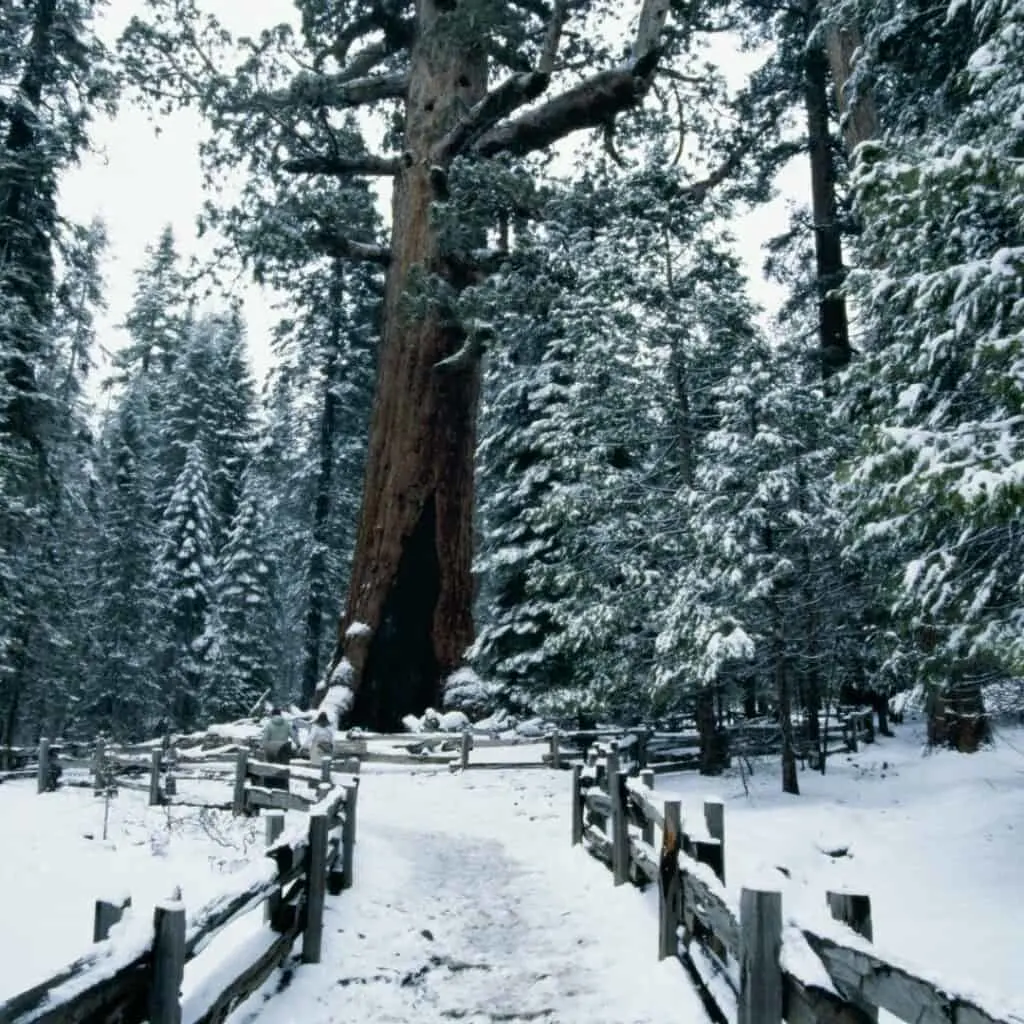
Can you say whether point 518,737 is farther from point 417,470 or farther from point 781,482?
point 781,482

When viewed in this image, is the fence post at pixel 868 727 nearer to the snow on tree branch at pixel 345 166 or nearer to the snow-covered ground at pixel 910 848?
the snow-covered ground at pixel 910 848

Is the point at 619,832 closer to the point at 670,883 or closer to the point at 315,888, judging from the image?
the point at 670,883

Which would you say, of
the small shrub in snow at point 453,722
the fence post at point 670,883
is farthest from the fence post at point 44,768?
the fence post at point 670,883

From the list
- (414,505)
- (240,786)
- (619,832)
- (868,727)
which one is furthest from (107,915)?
(868,727)

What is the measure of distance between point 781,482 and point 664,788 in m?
5.54

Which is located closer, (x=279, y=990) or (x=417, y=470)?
(x=279, y=990)

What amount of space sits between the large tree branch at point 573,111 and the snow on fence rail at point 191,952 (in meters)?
15.6

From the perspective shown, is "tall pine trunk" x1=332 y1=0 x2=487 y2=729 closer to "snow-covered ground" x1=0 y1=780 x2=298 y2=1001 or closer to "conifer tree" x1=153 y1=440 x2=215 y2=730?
"snow-covered ground" x1=0 y1=780 x2=298 y2=1001

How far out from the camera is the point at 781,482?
1208 centimetres

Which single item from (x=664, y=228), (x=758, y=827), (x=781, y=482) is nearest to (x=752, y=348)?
(x=781, y=482)

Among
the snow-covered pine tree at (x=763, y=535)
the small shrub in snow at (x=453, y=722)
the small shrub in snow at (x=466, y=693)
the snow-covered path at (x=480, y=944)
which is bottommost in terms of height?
the snow-covered path at (x=480, y=944)

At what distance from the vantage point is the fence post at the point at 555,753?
1741 centimetres

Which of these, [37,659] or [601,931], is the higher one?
[37,659]

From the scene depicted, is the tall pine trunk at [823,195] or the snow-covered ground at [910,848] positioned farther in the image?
the tall pine trunk at [823,195]
